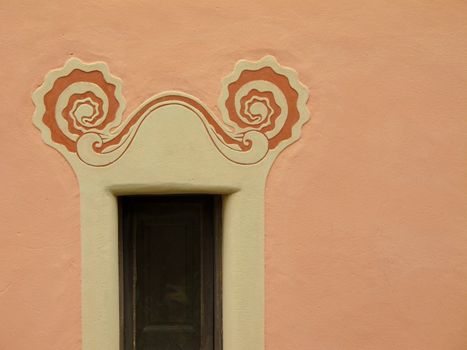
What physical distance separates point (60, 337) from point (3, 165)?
91cm

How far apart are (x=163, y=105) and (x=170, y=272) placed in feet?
3.00

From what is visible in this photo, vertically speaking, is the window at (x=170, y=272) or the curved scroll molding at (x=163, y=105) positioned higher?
the curved scroll molding at (x=163, y=105)

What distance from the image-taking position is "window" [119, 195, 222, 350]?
3996 mm

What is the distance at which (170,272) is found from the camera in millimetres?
4004

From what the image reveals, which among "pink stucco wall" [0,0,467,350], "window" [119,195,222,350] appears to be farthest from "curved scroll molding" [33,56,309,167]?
"window" [119,195,222,350]

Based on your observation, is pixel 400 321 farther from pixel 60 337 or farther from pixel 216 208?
Result: pixel 60 337

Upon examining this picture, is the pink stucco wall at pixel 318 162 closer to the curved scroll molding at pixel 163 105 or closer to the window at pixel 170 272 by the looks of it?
the curved scroll molding at pixel 163 105

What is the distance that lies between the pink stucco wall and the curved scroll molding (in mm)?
56

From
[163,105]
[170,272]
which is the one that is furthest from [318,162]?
[170,272]

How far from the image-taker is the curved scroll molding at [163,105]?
3.73 metres

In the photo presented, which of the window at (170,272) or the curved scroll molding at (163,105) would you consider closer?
the curved scroll molding at (163,105)

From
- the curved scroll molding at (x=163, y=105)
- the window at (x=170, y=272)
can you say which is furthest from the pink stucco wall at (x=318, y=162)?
the window at (x=170, y=272)

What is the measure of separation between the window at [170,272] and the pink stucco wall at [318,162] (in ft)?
1.10

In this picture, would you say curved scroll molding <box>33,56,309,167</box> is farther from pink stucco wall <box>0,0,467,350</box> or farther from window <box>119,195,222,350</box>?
window <box>119,195,222,350</box>
